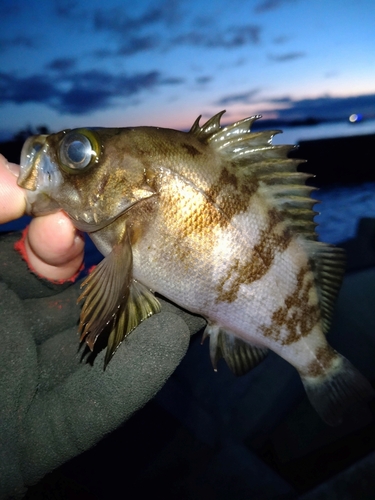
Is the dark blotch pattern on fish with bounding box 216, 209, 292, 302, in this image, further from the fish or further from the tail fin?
the tail fin

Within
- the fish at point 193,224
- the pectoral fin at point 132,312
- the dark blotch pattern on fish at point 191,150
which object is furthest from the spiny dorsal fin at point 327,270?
the pectoral fin at point 132,312

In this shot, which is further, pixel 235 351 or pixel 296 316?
pixel 235 351

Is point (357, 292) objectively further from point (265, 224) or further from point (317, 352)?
point (265, 224)

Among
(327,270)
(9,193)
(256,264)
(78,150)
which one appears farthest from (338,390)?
(9,193)

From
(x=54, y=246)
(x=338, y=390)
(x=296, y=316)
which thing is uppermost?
(x=54, y=246)

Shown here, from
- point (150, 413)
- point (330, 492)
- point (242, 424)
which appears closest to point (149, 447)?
point (150, 413)

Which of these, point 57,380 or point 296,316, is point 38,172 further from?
point 296,316

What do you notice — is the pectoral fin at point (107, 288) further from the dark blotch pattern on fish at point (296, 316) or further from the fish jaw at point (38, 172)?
the dark blotch pattern on fish at point (296, 316)
